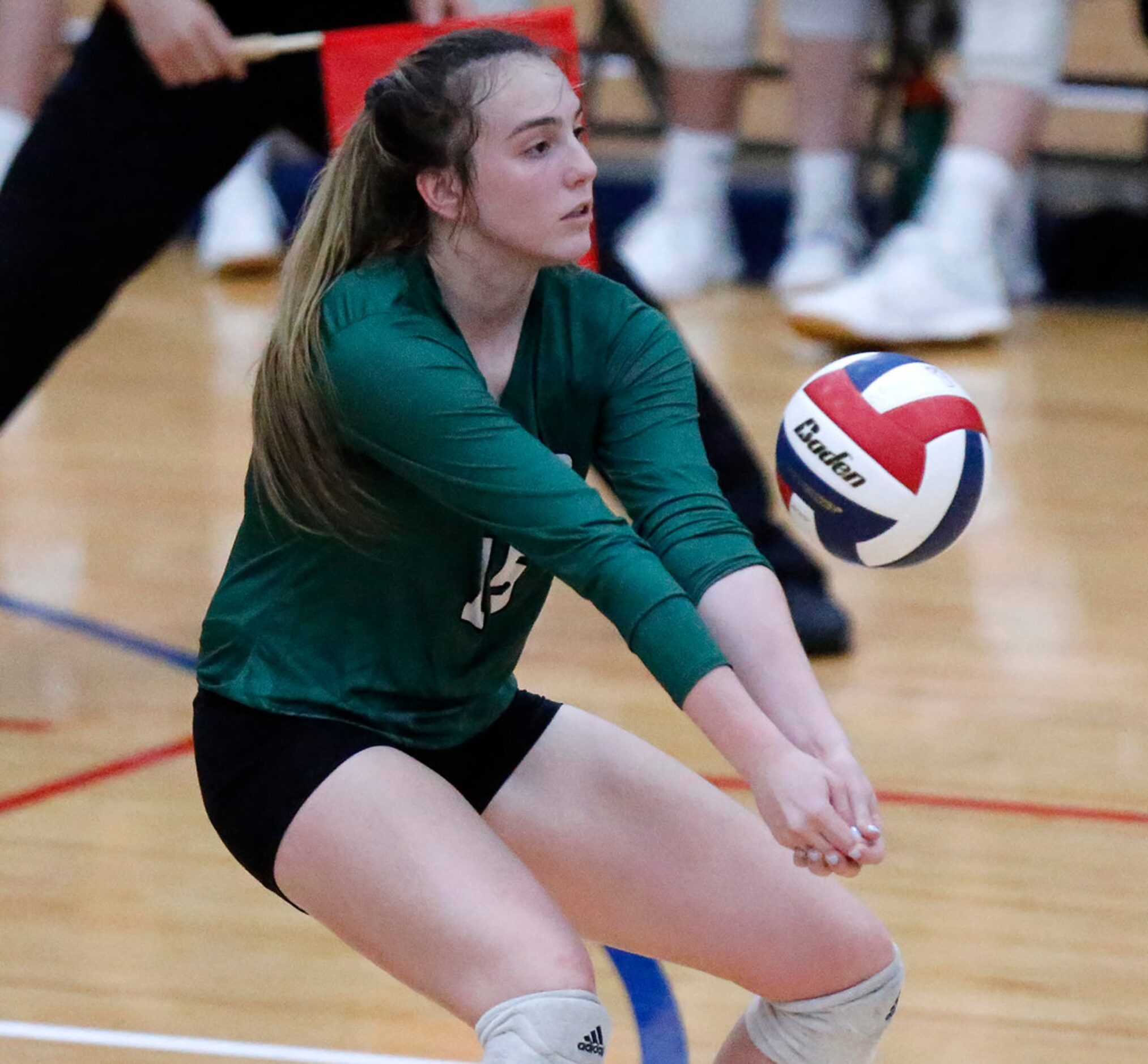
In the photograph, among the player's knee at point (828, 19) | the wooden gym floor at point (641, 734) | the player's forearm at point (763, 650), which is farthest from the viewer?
the player's knee at point (828, 19)

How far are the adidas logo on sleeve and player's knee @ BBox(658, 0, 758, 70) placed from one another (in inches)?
163

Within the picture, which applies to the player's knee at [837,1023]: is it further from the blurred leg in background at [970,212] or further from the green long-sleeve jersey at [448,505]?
the blurred leg in background at [970,212]

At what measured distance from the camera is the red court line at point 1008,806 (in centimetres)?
246

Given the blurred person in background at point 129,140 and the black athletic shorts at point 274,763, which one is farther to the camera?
the blurred person in background at point 129,140

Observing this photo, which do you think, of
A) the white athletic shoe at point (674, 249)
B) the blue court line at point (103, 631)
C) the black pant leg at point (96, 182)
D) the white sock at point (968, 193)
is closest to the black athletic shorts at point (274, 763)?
the black pant leg at point (96, 182)

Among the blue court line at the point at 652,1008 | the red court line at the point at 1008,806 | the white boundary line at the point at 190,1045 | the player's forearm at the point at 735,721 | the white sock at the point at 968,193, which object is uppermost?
the player's forearm at the point at 735,721

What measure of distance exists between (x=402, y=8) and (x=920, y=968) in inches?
58.6

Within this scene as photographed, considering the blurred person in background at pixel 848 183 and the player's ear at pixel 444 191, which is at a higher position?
the player's ear at pixel 444 191

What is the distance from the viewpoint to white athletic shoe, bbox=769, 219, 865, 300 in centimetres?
528

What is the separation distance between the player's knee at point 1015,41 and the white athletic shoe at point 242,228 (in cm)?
205

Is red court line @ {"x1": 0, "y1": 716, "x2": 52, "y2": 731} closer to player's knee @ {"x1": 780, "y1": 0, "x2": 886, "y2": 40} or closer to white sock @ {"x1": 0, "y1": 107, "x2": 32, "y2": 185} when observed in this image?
white sock @ {"x1": 0, "y1": 107, "x2": 32, "y2": 185}

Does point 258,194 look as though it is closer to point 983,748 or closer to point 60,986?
point 983,748

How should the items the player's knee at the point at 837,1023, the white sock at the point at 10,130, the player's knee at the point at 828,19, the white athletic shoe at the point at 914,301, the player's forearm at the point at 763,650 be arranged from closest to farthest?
the player's forearm at the point at 763,650
the player's knee at the point at 837,1023
the white sock at the point at 10,130
the white athletic shoe at the point at 914,301
the player's knee at the point at 828,19

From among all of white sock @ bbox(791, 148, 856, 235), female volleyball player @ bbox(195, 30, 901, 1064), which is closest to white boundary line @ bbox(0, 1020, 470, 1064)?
female volleyball player @ bbox(195, 30, 901, 1064)
